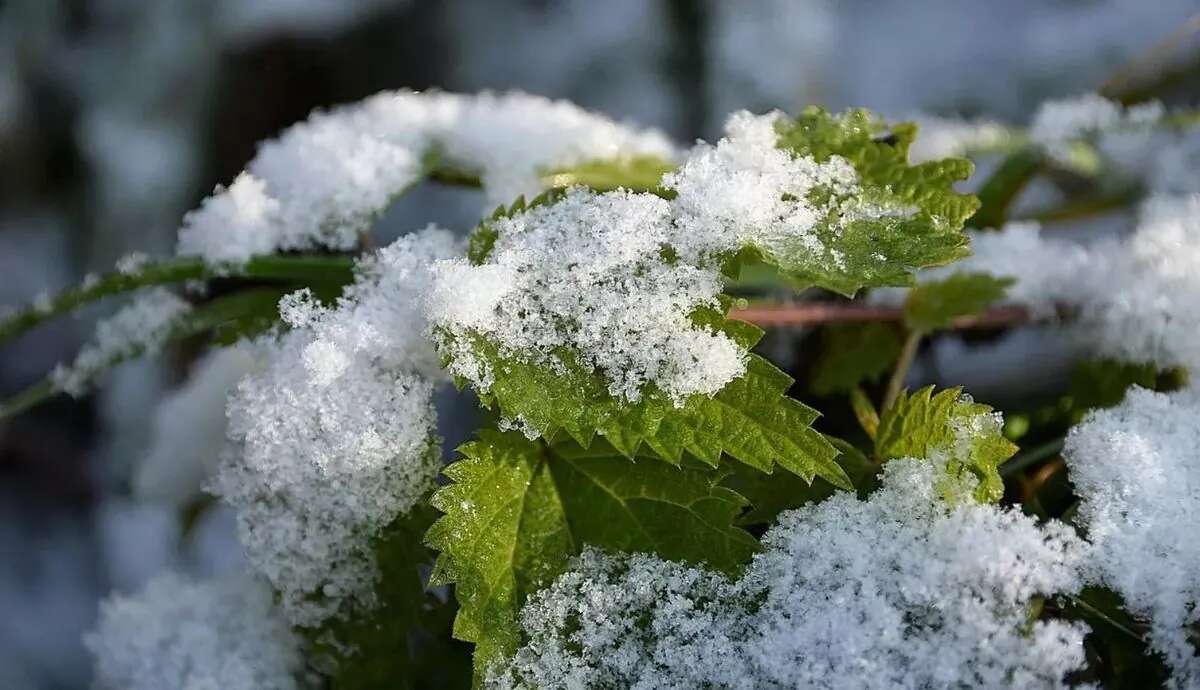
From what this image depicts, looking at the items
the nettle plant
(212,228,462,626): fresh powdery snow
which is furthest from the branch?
(212,228,462,626): fresh powdery snow

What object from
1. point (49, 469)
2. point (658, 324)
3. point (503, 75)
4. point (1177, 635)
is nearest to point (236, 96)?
point (503, 75)

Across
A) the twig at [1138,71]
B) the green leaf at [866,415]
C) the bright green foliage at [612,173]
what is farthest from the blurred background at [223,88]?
the green leaf at [866,415]

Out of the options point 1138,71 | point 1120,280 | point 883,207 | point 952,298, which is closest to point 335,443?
point 883,207

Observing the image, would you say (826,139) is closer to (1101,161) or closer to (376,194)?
(376,194)

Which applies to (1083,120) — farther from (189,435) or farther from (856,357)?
(189,435)

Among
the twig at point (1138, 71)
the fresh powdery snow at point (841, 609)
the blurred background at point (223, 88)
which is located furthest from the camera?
the blurred background at point (223, 88)

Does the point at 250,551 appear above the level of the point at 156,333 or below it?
below

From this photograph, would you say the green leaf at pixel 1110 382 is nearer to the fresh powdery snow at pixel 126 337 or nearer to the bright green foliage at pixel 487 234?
the bright green foliage at pixel 487 234
